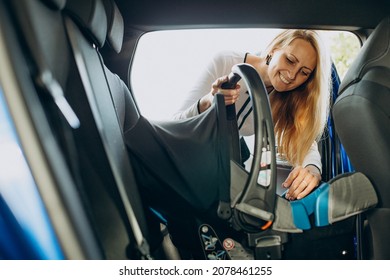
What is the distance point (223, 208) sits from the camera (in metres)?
0.88

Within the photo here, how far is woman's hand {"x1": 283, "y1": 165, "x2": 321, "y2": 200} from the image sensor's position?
0.99 m

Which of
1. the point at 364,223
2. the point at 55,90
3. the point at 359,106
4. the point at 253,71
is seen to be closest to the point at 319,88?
the point at 359,106

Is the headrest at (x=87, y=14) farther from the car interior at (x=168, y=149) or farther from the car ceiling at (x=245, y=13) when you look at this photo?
the car ceiling at (x=245, y=13)

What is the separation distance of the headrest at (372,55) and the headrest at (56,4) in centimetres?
75

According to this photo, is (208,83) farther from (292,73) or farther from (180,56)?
(292,73)

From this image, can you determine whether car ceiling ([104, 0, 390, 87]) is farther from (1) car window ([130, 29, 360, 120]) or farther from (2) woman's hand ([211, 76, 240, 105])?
(2) woman's hand ([211, 76, 240, 105])

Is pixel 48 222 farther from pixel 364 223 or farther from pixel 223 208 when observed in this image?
pixel 364 223

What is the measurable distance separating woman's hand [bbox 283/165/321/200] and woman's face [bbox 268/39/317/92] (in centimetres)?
24

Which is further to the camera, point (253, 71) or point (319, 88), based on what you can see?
point (319, 88)

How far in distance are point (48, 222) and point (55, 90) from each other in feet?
0.88

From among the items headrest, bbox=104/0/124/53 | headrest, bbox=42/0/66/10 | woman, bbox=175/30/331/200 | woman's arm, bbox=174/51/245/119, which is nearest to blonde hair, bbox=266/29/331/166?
woman, bbox=175/30/331/200

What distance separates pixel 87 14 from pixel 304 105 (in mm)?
633

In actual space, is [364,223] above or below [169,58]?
below

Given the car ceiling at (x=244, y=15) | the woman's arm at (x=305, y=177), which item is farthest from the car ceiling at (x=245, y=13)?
the woman's arm at (x=305, y=177)
